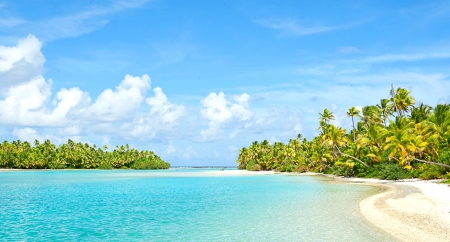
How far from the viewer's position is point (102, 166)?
609 feet

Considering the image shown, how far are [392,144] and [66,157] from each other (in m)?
154

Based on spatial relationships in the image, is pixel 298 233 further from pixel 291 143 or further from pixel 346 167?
pixel 291 143

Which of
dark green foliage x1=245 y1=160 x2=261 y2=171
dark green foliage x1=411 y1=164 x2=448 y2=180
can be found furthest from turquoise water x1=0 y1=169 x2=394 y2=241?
dark green foliage x1=245 y1=160 x2=261 y2=171

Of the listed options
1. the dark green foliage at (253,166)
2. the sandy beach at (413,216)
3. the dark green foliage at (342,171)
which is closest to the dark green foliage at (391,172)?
the dark green foliage at (342,171)

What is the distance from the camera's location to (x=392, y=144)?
53750mm

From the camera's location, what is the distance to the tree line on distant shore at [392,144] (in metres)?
52.3

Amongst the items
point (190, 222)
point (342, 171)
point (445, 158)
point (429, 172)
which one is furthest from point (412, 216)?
point (342, 171)

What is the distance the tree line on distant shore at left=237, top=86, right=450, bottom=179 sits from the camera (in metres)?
52.3

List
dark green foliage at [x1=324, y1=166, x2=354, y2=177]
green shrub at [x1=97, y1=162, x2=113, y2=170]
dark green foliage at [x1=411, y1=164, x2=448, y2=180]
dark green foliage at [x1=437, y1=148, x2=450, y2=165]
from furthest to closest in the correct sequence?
green shrub at [x1=97, y1=162, x2=113, y2=170], dark green foliage at [x1=324, y1=166, x2=354, y2=177], dark green foliage at [x1=411, y1=164, x2=448, y2=180], dark green foliage at [x1=437, y1=148, x2=450, y2=165]

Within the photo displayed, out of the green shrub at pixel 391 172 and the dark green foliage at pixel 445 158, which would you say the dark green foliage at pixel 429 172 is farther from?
the dark green foliage at pixel 445 158

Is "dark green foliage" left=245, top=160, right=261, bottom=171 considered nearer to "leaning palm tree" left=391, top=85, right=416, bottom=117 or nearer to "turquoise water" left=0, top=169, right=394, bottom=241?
"leaning palm tree" left=391, top=85, right=416, bottom=117

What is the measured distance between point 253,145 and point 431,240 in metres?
149

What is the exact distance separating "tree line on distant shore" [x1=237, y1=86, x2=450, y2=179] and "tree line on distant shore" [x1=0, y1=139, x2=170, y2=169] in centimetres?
10742

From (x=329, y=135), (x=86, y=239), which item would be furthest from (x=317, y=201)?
(x=329, y=135)
